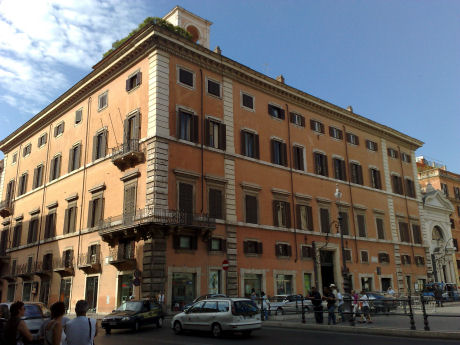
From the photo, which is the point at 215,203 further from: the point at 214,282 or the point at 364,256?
the point at 364,256

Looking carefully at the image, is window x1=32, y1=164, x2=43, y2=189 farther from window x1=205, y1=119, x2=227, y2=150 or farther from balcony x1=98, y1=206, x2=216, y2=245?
window x1=205, y1=119, x2=227, y2=150

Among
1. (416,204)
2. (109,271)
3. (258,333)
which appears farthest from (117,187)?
(416,204)

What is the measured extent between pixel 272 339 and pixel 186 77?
18816mm

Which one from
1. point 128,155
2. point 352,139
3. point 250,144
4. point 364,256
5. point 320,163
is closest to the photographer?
point 128,155

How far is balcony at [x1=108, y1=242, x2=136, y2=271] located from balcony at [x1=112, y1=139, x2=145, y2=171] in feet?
16.3

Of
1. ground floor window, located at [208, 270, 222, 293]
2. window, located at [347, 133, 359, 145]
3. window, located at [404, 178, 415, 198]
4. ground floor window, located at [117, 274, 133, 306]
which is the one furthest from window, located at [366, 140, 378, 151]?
ground floor window, located at [117, 274, 133, 306]

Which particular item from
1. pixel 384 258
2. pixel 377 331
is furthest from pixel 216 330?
pixel 384 258

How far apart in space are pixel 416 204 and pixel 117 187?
32986mm

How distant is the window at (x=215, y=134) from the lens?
1138 inches

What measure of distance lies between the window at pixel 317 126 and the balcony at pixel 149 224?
15.0m

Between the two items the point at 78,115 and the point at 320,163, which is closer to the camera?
the point at 78,115

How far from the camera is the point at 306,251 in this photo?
3262 cm

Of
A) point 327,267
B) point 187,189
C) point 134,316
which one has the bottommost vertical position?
point 134,316

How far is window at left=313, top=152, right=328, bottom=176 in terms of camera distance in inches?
1427
